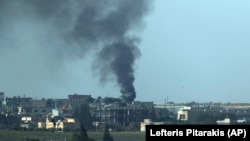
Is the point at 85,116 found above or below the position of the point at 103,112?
below

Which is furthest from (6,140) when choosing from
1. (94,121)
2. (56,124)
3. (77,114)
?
(77,114)

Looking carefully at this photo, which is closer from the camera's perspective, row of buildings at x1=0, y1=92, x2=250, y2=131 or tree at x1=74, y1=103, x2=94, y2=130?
row of buildings at x1=0, y1=92, x2=250, y2=131

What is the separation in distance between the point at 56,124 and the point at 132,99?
83.9 feet

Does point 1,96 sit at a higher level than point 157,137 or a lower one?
higher

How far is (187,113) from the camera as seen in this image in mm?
70500

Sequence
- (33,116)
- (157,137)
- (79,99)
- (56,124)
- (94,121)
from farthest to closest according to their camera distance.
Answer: (79,99) < (33,116) < (94,121) < (56,124) < (157,137)

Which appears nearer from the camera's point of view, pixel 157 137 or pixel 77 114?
pixel 157 137

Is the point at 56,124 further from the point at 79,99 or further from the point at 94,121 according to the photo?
the point at 79,99

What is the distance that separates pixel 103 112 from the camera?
80062mm

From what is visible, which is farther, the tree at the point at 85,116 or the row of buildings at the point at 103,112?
the tree at the point at 85,116

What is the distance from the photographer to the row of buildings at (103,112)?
6456 cm

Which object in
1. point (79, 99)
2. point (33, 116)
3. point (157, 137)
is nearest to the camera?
point (157, 137)

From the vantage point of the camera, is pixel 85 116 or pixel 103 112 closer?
pixel 85 116

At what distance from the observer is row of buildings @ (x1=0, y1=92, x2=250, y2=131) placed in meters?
64.6
